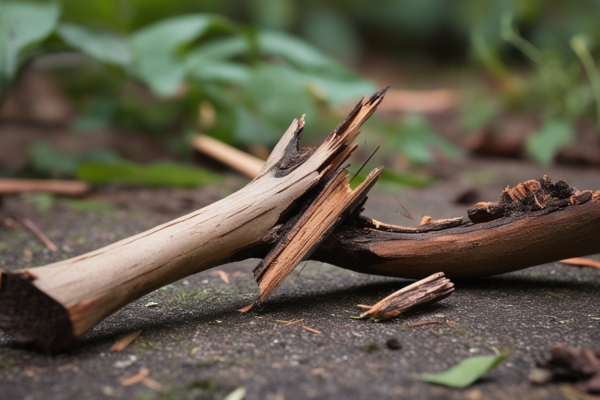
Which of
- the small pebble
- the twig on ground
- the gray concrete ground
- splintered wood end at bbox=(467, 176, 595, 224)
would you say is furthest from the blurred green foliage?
the small pebble

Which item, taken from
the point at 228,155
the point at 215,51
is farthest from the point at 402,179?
the point at 215,51

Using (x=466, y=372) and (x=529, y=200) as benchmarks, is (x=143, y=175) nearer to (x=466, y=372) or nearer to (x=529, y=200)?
(x=529, y=200)

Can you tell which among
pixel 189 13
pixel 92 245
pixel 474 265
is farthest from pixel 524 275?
pixel 189 13

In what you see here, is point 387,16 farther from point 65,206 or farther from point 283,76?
point 65,206

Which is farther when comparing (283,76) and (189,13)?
(189,13)

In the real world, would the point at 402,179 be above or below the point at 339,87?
below

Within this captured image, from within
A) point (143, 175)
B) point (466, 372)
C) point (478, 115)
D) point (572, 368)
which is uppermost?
point (478, 115)

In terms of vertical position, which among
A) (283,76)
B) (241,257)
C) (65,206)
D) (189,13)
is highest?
(189,13)

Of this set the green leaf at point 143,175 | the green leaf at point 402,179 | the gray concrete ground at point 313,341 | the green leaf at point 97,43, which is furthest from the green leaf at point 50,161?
the green leaf at point 402,179
